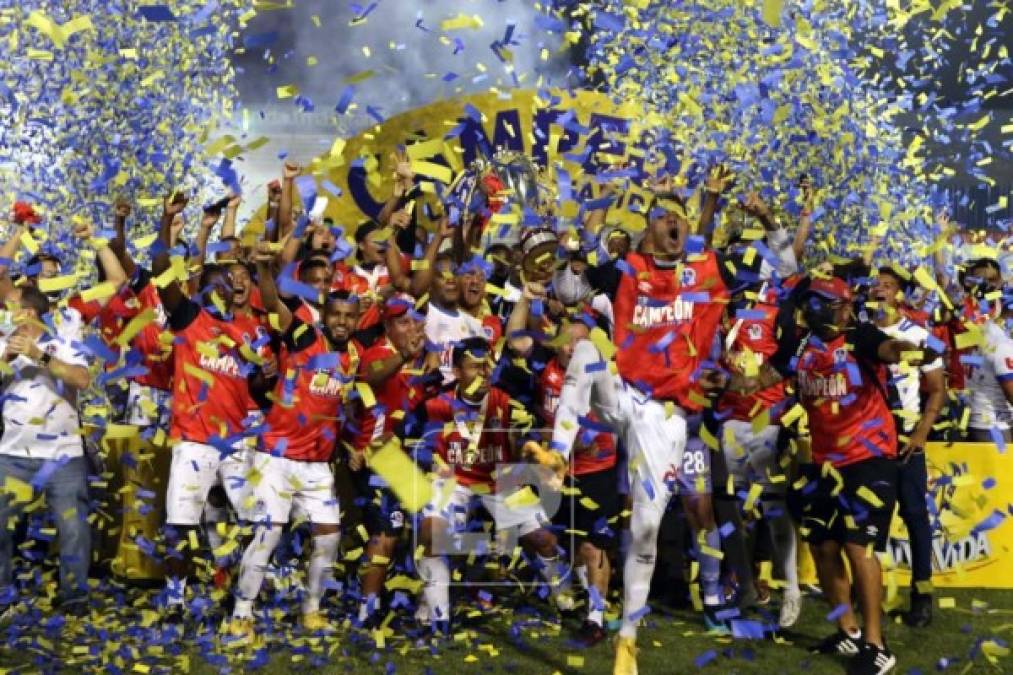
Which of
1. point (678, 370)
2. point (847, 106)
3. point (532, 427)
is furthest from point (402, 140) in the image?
point (678, 370)

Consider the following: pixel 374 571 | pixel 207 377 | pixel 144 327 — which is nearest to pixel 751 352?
pixel 374 571

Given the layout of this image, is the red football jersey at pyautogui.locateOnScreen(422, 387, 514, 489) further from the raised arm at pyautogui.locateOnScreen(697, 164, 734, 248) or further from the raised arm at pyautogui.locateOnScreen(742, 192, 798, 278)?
the raised arm at pyautogui.locateOnScreen(742, 192, 798, 278)

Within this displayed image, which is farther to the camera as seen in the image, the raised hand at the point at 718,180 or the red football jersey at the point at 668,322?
the raised hand at the point at 718,180

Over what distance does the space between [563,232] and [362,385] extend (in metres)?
2.00

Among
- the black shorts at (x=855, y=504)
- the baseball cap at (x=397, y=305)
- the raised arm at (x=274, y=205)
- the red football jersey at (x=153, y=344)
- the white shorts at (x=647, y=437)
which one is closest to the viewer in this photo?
the white shorts at (x=647, y=437)

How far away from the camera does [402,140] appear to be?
17.2 meters

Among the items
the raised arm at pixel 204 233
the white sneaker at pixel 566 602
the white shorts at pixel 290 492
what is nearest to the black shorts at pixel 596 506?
the white sneaker at pixel 566 602

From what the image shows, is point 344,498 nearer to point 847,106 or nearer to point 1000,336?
point 1000,336

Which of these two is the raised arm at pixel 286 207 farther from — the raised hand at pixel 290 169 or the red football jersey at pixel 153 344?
the red football jersey at pixel 153 344

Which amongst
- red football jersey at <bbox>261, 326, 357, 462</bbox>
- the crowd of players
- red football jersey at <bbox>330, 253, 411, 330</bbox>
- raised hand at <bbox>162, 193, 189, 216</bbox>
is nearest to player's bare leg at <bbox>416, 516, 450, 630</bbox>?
the crowd of players

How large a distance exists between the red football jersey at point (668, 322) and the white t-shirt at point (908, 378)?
2006 mm

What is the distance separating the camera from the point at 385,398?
7.77 meters

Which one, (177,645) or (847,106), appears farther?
(847,106)

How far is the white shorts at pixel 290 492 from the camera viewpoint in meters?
7.30
